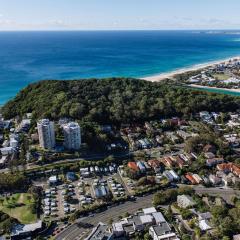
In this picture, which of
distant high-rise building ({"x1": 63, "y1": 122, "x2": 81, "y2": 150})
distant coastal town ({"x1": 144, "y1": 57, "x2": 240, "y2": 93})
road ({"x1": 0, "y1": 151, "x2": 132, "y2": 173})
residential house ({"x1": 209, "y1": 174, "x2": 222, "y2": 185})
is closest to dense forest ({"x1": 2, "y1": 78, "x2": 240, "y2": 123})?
distant high-rise building ({"x1": 63, "y1": 122, "x2": 81, "y2": 150})

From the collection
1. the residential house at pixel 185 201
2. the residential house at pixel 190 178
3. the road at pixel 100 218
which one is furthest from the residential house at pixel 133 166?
the residential house at pixel 185 201

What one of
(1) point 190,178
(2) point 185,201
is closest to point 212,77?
(1) point 190,178

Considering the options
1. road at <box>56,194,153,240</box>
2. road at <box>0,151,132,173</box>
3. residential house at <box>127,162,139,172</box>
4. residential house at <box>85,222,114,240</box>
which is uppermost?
residential house at <box>85,222,114,240</box>

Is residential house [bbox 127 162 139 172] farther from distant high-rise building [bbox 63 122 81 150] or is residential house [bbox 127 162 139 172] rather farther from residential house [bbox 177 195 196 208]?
distant high-rise building [bbox 63 122 81 150]

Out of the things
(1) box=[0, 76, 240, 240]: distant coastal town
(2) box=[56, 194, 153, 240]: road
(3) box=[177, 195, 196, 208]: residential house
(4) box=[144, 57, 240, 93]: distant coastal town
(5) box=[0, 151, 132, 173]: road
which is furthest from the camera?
(4) box=[144, 57, 240, 93]: distant coastal town

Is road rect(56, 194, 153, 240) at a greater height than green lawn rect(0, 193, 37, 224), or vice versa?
road rect(56, 194, 153, 240)

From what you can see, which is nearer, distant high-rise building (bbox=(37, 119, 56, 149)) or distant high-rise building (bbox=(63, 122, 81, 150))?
distant high-rise building (bbox=(37, 119, 56, 149))

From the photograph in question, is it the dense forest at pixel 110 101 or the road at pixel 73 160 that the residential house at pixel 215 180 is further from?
the dense forest at pixel 110 101
